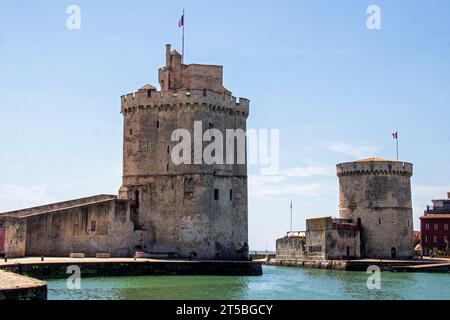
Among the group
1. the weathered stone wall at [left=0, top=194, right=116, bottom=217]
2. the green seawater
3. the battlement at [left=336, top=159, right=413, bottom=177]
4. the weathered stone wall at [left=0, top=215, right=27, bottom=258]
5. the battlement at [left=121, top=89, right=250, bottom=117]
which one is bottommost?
the green seawater

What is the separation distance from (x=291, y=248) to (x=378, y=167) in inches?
447

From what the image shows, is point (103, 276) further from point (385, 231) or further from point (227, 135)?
point (385, 231)

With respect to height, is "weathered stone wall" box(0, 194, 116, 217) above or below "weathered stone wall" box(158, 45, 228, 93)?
below

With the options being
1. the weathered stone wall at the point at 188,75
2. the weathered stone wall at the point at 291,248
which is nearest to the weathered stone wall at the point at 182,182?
the weathered stone wall at the point at 188,75

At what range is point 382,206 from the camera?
5816 cm

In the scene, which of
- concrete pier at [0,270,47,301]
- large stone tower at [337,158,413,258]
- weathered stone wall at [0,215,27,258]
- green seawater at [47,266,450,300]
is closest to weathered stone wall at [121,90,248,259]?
green seawater at [47,266,450,300]

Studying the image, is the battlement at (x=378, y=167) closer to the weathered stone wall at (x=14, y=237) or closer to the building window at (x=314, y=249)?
the building window at (x=314, y=249)

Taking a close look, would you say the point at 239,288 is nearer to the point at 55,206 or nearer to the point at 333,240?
the point at 55,206

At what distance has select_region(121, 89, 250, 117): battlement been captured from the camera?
46.1 meters

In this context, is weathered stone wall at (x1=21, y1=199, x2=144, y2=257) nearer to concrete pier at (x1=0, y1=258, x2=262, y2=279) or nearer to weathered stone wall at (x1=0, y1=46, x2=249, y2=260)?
weathered stone wall at (x1=0, y1=46, x2=249, y2=260)

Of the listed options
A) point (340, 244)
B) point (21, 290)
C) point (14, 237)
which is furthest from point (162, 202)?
point (21, 290)
